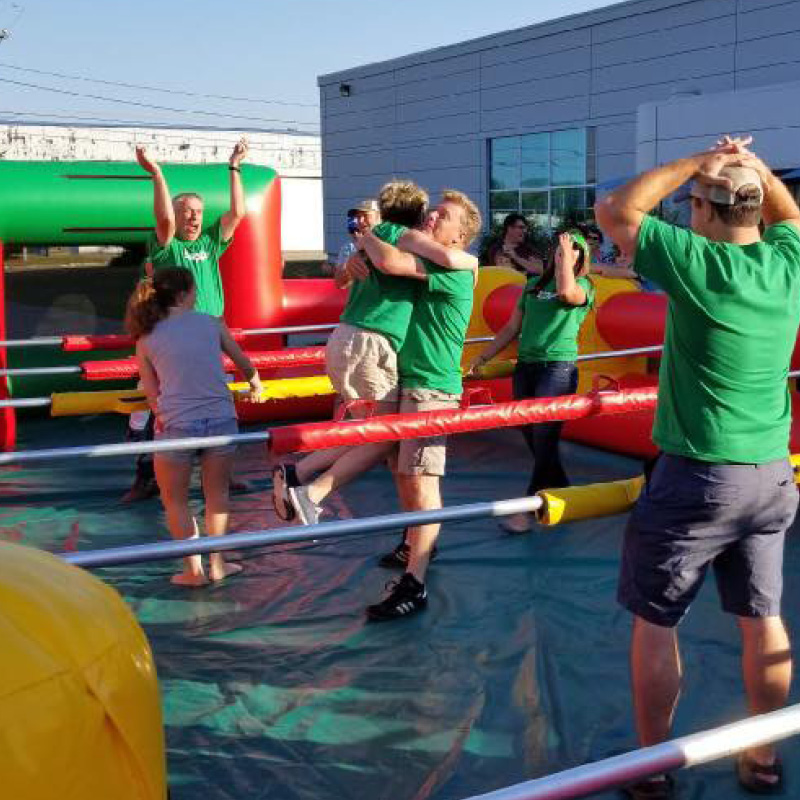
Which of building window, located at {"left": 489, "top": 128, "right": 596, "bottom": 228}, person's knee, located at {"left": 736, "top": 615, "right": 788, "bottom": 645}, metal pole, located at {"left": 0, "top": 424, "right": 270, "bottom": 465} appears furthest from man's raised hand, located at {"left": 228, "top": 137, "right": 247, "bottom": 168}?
building window, located at {"left": 489, "top": 128, "right": 596, "bottom": 228}

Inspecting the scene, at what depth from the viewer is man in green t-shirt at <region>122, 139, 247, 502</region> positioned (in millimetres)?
5465

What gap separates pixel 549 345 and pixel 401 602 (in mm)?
1658

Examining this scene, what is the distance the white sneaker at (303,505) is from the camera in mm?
3852

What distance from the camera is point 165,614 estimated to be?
13.6 ft

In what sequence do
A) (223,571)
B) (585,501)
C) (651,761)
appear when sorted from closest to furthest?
1. (651,761)
2. (585,501)
3. (223,571)

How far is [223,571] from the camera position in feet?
15.1

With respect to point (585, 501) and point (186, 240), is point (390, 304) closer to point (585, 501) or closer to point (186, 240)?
point (585, 501)

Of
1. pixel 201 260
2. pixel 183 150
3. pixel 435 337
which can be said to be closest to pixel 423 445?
pixel 435 337

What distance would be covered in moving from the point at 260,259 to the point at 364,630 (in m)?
4.25

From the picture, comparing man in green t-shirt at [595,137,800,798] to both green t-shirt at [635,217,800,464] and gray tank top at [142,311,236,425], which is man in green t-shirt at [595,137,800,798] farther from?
gray tank top at [142,311,236,425]

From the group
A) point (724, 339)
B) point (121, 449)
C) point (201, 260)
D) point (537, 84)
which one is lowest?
point (121, 449)

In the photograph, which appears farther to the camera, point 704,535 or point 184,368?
point 184,368

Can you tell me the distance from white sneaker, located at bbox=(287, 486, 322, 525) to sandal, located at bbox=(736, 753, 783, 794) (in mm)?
1660

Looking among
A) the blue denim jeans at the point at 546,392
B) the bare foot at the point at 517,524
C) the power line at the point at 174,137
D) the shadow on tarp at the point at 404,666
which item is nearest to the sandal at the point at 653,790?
the shadow on tarp at the point at 404,666
